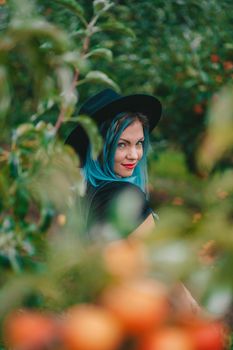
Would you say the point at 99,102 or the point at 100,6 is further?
A: the point at 99,102

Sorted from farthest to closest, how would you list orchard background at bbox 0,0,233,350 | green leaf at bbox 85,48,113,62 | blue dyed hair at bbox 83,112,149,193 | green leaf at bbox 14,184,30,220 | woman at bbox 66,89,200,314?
blue dyed hair at bbox 83,112,149,193, woman at bbox 66,89,200,314, green leaf at bbox 85,48,113,62, green leaf at bbox 14,184,30,220, orchard background at bbox 0,0,233,350

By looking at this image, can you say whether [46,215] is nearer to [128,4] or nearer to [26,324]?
[26,324]

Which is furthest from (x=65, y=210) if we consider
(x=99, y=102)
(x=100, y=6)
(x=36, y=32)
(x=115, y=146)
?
(x=99, y=102)

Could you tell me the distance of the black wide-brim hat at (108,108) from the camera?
2.25 m

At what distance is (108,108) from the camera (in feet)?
7.38

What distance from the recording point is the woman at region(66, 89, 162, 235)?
206 centimetres

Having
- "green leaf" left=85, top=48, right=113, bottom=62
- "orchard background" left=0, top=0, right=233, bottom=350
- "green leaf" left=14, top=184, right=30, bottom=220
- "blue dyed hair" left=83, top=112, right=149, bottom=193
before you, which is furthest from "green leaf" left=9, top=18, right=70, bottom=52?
"blue dyed hair" left=83, top=112, right=149, bottom=193

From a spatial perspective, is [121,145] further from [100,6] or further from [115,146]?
[100,6]

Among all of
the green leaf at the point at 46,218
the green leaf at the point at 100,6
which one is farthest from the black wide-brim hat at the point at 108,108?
the green leaf at the point at 46,218

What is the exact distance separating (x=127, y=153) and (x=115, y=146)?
53mm

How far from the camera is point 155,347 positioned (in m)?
0.51

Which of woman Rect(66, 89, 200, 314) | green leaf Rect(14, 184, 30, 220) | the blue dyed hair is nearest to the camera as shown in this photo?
green leaf Rect(14, 184, 30, 220)

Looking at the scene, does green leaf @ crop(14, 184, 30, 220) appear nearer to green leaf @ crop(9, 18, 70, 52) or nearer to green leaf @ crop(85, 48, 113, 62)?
green leaf @ crop(9, 18, 70, 52)

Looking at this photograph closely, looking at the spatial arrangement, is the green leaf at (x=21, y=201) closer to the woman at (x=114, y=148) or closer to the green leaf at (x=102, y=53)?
the green leaf at (x=102, y=53)
